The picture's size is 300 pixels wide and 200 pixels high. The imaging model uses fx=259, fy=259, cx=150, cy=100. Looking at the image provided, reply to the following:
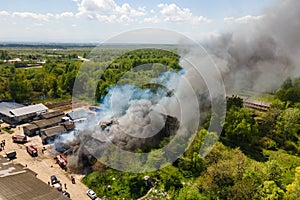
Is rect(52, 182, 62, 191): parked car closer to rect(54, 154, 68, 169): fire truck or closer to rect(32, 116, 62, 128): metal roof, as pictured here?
rect(54, 154, 68, 169): fire truck

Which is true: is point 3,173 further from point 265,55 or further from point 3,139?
point 265,55

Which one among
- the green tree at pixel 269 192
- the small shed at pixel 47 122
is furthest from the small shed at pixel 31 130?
the green tree at pixel 269 192

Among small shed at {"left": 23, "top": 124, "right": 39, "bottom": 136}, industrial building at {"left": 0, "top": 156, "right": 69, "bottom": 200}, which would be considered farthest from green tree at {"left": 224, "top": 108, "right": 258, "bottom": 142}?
small shed at {"left": 23, "top": 124, "right": 39, "bottom": 136}

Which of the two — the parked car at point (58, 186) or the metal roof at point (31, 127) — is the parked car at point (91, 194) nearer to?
the parked car at point (58, 186)

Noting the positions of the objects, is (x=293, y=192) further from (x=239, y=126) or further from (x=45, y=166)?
(x=45, y=166)

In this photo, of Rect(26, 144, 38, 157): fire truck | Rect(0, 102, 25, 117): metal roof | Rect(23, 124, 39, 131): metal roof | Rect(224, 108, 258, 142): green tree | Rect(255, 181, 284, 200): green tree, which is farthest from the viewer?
Rect(0, 102, 25, 117): metal roof

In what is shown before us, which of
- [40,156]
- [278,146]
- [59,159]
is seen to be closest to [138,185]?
[59,159]

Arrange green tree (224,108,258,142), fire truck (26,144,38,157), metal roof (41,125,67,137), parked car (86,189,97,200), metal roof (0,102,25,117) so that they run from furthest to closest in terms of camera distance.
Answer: metal roof (0,102,25,117), metal roof (41,125,67,137), green tree (224,108,258,142), fire truck (26,144,38,157), parked car (86,189,97,200)
